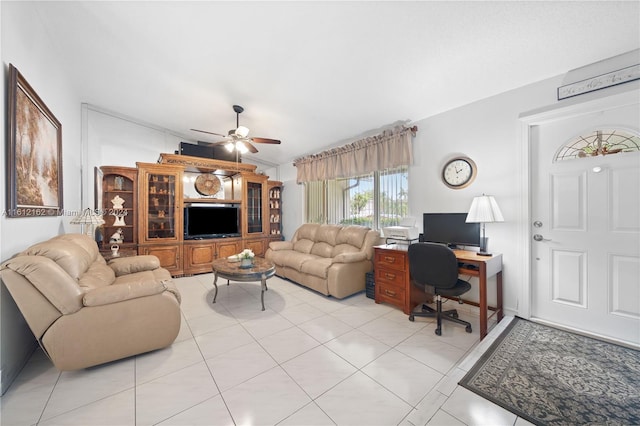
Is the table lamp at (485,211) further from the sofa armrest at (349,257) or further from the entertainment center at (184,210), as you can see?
the entertainment center at (184,210)

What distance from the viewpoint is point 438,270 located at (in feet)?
7.63

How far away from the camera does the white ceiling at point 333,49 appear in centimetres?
190

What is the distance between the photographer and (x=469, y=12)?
185 centimetres

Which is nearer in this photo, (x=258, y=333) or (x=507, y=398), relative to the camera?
(x=507, y=398)

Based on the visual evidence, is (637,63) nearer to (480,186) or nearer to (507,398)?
(480,186)

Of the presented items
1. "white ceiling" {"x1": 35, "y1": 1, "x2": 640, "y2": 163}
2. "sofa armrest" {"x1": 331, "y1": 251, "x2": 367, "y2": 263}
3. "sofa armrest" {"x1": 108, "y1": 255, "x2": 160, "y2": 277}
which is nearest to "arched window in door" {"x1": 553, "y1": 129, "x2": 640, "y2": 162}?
"white ceiling" {"x1": 35, "y1": 1, "x2": 640, "y2": 163}

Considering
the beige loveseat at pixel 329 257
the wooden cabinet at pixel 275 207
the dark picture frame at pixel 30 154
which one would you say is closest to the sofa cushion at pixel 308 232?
the beige loveseat at pixel 329 257

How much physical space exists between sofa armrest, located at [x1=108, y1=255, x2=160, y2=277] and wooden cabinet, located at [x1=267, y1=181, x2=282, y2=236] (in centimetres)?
281

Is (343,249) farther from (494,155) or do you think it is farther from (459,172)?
(494,155)

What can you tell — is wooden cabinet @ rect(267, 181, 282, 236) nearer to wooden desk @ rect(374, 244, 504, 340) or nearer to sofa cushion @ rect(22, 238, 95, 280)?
wooden desk @ rect(374, 244, 504, 340)

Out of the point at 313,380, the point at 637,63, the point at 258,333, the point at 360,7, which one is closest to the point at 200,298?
the point at 258,333

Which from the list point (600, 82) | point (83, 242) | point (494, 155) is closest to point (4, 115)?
point (83, 242)

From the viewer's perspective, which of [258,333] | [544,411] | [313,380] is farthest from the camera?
[258,333]

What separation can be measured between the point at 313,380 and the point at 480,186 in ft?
8.85
